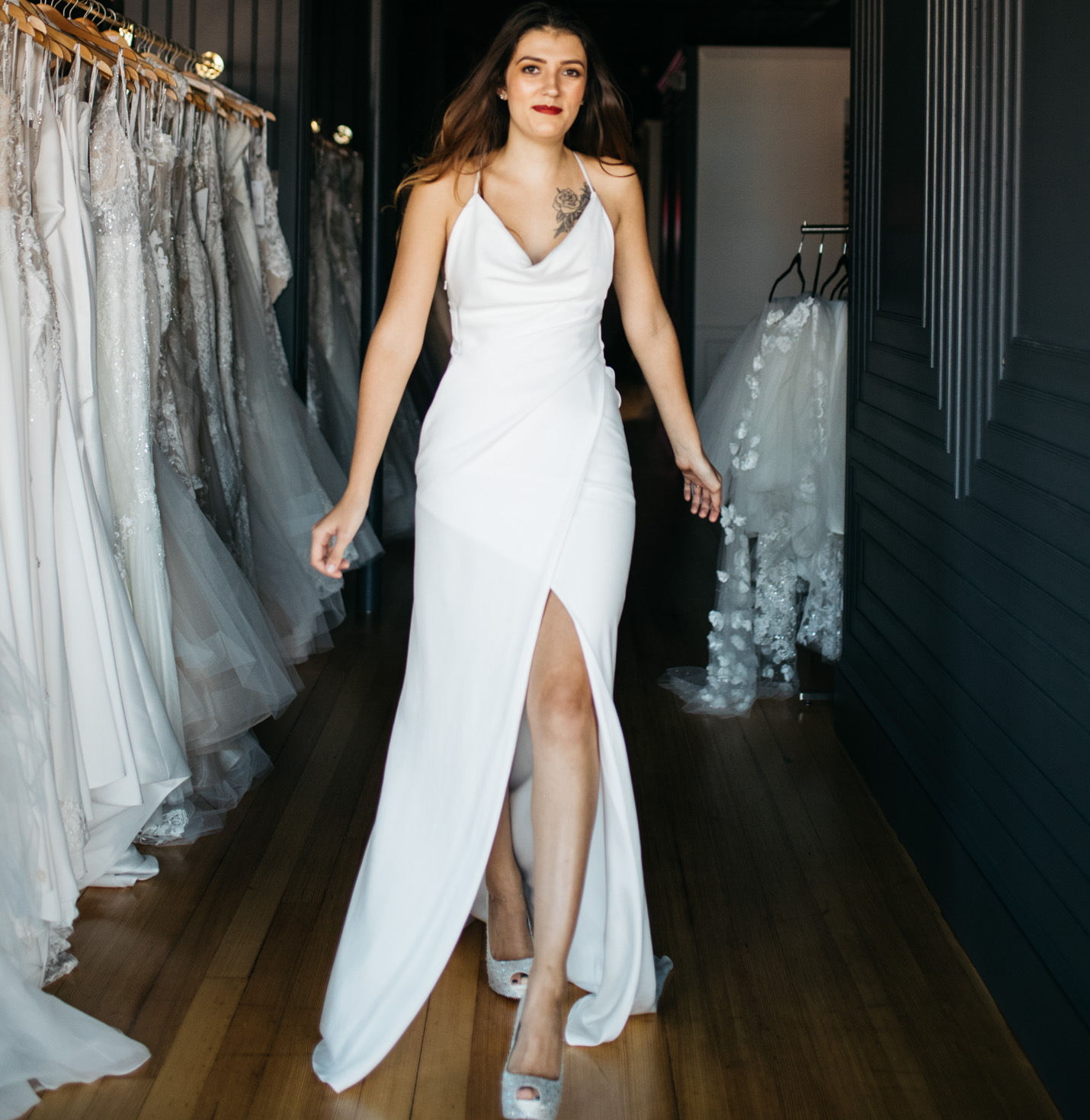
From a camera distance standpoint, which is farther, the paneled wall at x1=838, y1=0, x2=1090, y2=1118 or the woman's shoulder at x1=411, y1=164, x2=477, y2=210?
the woman's shoulder at x1=411, y1=164, x2=477, y2=210

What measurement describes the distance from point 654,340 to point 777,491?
1688 millimetres

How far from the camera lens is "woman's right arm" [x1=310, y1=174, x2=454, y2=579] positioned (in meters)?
1.91

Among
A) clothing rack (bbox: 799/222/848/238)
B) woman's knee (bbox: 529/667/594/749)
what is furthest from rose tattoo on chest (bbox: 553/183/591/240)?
clothing rack (bbox: 799/222/848/238)

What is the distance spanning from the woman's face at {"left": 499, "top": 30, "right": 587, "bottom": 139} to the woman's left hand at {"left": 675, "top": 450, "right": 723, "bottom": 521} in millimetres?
608

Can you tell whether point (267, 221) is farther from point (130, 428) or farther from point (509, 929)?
point (509, 929)

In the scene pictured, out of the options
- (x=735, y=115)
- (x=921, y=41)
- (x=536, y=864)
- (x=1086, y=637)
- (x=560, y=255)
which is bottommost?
(x=536, y=864)

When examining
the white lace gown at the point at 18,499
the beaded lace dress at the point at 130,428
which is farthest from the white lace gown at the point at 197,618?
the white lace gown at the point at 18,499

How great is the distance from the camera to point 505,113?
2.07 metres

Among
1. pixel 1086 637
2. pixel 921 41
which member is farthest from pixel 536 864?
pixel 921 41

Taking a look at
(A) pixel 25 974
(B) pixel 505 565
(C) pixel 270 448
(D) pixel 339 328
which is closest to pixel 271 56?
(C) pixel 270 448

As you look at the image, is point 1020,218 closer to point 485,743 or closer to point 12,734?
point 485,743

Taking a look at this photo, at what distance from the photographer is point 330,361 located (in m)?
5.16

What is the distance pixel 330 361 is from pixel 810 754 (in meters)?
2.90

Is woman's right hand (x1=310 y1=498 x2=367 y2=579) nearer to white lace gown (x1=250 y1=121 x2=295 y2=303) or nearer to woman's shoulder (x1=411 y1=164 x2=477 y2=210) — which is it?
woman's shoulder (x1=411 y1=164 x2=477 y2=210)
